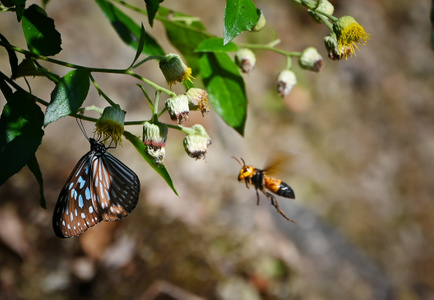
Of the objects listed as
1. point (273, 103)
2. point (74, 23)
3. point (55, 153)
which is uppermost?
point (273, 103)

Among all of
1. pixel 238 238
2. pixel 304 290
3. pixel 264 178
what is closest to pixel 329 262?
pixel 304 290

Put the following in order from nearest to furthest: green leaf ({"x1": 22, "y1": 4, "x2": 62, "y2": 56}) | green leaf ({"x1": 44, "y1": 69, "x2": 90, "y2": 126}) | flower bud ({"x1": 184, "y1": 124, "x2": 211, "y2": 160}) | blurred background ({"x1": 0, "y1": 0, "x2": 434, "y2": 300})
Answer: green leaf ({"x1": 44, "y1": 69, "x2": 90, "y2": 126}), green leaf ({"x1": 22, "y1": 4, "x2": 62, "y2": 56}), flower bud ({"x1": 184, "y1": 124, "x2": 211, "y2": 160}), blurred background ({"x1": 0, "y1": 0, "x2": 434, "y2": 300})

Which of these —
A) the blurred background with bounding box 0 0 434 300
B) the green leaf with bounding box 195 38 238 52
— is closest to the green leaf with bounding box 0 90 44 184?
the green leaf with bounding box 195 38 238 52

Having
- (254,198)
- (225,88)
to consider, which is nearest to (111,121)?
(225,88)

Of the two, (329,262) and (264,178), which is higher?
(329,262)

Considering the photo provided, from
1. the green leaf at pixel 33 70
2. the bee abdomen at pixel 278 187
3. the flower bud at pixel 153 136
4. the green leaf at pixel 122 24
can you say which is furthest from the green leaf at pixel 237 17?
the bee abdomen at pixel 278 187

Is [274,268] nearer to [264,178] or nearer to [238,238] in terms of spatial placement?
[238,238]

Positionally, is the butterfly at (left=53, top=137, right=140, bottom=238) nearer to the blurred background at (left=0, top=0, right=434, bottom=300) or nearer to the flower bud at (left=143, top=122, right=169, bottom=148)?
the flower bud at (left=143, top=122, right=169, bottom=148)
